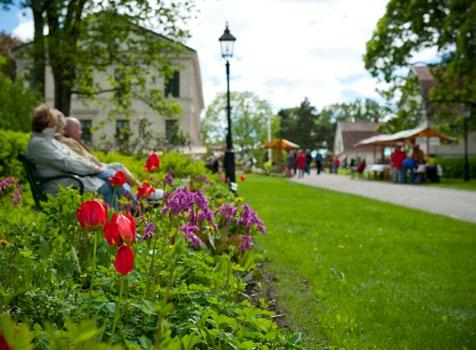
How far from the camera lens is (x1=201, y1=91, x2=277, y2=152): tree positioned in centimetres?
9281

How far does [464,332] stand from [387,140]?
28.5 metres

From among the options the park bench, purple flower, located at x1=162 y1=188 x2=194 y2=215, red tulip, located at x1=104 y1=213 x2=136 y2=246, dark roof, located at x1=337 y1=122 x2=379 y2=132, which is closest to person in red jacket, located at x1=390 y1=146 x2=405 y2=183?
the park bench

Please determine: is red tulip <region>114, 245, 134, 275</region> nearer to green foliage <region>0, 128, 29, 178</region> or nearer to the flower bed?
the flower bed

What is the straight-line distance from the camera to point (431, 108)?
43.5 meters

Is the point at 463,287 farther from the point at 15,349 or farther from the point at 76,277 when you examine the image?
the point at 15,349

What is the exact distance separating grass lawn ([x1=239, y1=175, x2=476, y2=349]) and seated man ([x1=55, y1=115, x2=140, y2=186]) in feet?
5.66

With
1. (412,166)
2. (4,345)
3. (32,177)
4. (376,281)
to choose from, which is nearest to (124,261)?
(4,345)

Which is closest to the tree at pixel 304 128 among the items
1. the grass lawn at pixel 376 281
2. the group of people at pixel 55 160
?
the grass lawn at pixel 376 281

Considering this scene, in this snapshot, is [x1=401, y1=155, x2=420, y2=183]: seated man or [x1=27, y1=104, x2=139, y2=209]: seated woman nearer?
[x1=27, y1=104, x2=139, y2=209]: seated woman

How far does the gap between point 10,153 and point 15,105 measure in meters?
5.18

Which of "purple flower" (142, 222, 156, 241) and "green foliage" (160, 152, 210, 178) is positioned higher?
"green foliage" (160, 152, 210, 178)

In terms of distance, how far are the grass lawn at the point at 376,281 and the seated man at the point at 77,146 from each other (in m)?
1.72

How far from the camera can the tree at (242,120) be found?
305 ft

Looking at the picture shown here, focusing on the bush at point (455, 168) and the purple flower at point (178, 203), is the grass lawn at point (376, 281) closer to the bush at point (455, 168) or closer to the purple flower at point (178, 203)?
the purple flower at point (178, 203)
